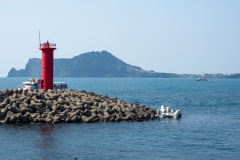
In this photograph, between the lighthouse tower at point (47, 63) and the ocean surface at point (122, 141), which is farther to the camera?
the lighthouse tower at point (47, 63)

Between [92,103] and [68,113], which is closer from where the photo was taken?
[68,113]

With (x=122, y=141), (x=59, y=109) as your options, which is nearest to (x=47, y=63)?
(x=59, y=109)

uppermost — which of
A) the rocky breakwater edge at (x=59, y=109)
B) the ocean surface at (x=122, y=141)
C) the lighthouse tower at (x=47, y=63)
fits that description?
the lighthouse tower at (x=47, y=63)

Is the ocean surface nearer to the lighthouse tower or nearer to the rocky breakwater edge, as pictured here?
the rocky breakwater edge

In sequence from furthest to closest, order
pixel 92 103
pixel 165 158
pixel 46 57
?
1. pixel 46 57
2. pixel 92 103
3. pixel 165 158

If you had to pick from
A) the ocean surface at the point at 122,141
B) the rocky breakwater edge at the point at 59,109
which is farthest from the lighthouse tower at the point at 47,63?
the ocean surface at the point at 122,141

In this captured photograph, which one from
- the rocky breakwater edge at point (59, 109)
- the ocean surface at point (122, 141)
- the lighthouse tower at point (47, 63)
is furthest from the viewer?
the lighthouse tower at point (47, 63)

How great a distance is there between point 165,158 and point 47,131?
10894 mm

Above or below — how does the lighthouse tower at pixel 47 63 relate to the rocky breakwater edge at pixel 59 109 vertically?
above

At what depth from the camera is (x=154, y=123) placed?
3322 centimetres

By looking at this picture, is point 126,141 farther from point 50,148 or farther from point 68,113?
point 68,113

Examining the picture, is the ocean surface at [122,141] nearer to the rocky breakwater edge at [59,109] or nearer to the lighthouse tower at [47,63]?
the rocky breakwater edge at [59,109]

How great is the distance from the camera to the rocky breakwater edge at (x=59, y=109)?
31.4m

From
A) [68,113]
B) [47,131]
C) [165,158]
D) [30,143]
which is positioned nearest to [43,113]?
[68,113]
